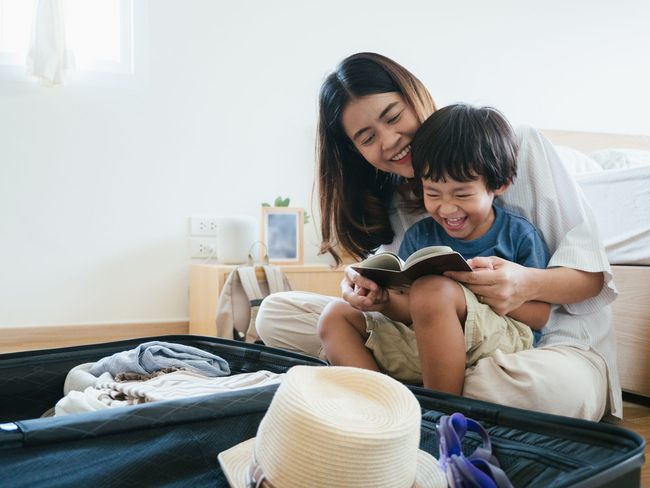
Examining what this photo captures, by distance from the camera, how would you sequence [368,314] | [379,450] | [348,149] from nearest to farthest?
[379,450] → [368,314] → [348,149]

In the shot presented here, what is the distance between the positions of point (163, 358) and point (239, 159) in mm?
1506

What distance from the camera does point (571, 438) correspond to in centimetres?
64

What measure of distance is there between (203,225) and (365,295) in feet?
4.67

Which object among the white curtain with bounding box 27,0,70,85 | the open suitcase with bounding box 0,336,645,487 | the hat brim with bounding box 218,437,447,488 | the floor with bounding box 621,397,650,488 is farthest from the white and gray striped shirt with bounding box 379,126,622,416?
the white curtain with bounding box 27,0,70,85

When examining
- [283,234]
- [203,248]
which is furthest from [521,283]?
[203,248]

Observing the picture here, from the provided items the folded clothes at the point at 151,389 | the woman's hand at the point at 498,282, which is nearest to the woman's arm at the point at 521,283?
the woman's hand at the point at 498,282

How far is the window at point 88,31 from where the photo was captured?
213 centimetres

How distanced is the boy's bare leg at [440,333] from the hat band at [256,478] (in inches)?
13.9

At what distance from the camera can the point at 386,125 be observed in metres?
1.17

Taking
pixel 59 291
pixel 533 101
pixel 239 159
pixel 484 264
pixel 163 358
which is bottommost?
pixel 59 291

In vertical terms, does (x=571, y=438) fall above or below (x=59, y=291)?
above

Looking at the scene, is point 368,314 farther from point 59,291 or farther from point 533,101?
point 533,101

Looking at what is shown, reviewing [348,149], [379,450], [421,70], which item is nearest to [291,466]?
[379,450]

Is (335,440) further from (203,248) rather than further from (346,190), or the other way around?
(203,248)
